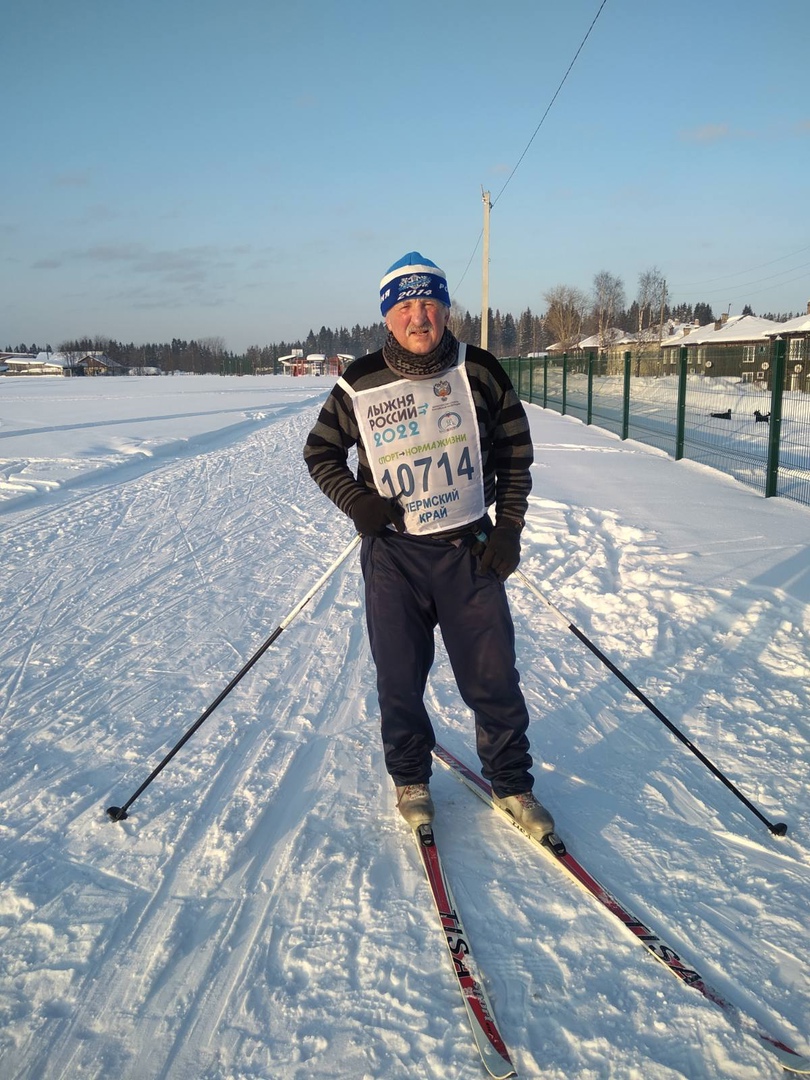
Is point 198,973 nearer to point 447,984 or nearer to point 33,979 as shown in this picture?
point 33,979

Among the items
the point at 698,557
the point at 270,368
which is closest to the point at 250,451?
the point at 698,557

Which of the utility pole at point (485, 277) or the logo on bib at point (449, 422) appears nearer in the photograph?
the logo on bib at point (449, 422)

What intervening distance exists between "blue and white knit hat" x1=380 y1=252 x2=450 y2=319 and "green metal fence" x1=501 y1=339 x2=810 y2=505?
6645mm

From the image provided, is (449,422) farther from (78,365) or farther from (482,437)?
(78,365)

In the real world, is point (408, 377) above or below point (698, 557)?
above

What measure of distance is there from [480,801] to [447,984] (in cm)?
95

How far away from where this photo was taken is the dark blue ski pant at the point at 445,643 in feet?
8.87

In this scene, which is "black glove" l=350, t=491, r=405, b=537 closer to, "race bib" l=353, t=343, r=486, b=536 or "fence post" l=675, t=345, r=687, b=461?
"race bib" l=353, t=343, r=486, b=536

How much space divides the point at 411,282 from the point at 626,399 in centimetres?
1306

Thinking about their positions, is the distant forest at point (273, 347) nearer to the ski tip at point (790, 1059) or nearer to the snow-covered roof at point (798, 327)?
the snow-covered roof at point (798, 327)

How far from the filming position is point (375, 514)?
104 inches

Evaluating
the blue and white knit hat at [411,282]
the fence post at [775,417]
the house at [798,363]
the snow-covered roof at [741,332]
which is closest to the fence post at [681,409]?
the house at [798,363]

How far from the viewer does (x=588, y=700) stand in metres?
3.78

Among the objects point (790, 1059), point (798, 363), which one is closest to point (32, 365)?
point (798, 363)
